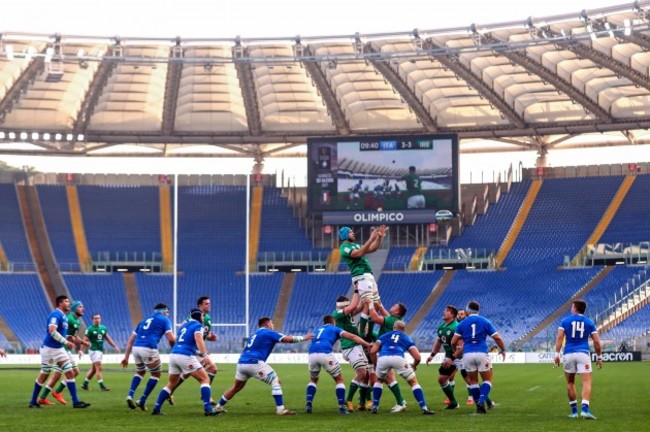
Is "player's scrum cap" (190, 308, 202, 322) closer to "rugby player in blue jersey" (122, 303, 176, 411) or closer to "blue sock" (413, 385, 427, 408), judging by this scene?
"rugby player in blue jersey" (122, 303, 176, 411)

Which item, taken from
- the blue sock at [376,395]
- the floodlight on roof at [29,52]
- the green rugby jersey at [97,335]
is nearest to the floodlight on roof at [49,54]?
the floodlight on roof at [29,52]

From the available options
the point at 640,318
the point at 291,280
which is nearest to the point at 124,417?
the point at 640,318

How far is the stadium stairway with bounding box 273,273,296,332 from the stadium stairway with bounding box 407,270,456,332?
7.71m

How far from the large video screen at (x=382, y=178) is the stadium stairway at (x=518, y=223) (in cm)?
553

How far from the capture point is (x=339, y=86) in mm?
66812

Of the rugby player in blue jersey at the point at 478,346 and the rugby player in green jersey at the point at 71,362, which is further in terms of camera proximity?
the rugby player in green jersey at the point at 71,362

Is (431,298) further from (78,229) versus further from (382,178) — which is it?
(78,229)

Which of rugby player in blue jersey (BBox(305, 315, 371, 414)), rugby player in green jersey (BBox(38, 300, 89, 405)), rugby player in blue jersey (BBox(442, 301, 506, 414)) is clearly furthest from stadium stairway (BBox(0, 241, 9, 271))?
rugby player in blue jersey (BBox(442, 301, 506, 414))

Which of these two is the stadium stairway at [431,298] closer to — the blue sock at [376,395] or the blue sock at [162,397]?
the blue sock at [376,395]

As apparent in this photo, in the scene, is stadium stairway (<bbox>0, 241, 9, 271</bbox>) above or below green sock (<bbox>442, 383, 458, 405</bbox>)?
above

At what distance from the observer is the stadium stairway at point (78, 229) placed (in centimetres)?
7262

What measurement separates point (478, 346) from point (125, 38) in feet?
137

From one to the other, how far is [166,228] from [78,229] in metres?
5.61

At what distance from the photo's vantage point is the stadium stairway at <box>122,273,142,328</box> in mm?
67756
